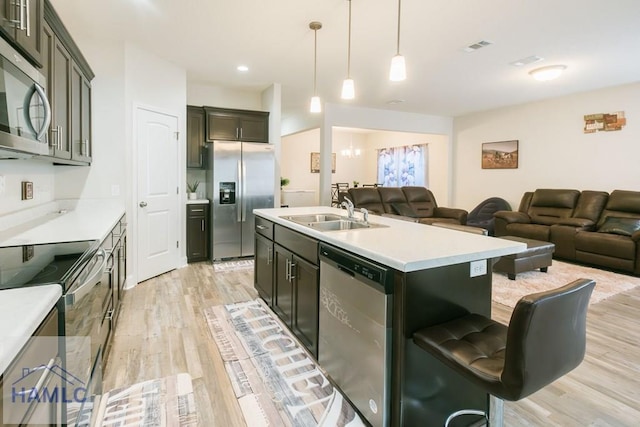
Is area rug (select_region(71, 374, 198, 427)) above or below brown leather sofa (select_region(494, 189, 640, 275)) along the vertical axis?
below

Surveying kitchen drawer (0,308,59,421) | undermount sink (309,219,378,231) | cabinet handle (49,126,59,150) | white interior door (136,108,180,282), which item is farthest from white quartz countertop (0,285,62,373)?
white interior door (136,108,180,282)

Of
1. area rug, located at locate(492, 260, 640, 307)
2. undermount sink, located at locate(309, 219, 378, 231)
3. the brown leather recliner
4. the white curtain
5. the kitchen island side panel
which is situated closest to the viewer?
the kitchen island side panel

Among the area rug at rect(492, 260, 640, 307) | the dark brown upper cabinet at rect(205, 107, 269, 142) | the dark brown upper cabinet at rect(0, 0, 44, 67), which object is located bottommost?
the area rug at rect(492, 260, 640, 307)

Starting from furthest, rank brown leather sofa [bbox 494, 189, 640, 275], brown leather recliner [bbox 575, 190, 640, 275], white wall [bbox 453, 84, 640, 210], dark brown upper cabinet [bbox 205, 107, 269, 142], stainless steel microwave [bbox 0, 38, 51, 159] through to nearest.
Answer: white wall [bbox 453, 84, 640, 210] → dark brown upper cabinet [bbox 205, 107, 269, 142] → brown leather sofa [bbox 494, 189, 640, 275] → brown leather recliner [bbox 575, 190, 640, 275] → stainless steel microwave [bbox 0, 38, 51, 159]

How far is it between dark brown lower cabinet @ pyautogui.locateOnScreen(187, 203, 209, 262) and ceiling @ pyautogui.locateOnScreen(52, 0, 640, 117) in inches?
76.6

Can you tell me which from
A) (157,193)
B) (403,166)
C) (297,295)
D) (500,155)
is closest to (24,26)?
(297,295)

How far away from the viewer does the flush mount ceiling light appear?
4.40 meters

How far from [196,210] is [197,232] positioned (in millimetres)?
324

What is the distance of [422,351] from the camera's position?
1.48 meters

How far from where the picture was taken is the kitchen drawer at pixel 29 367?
74 centimetres

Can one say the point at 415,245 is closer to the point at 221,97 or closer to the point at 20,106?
the point at 20,106

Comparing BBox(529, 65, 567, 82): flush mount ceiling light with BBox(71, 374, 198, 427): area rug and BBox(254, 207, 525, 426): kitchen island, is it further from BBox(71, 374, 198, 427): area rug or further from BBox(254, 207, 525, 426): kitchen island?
BBox(71, 374, 198, 427): area rug

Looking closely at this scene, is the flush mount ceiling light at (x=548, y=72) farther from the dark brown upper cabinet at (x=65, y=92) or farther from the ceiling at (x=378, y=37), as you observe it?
the dark brown upper cabinet at (x=65, y=92)

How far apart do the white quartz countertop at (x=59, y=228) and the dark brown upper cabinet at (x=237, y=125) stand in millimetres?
2250
